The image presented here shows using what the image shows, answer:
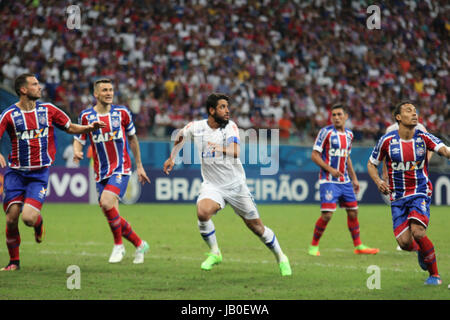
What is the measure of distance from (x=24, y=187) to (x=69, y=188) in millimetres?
11299

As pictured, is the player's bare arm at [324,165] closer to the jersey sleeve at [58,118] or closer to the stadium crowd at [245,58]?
the jersey sleeve at [58,118]

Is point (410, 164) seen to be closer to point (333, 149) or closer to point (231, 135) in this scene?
point (231, 135)

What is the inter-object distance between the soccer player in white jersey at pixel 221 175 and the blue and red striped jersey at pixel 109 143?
124 centimetres

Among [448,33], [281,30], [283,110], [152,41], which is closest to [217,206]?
[283,110]

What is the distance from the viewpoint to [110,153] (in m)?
9.59

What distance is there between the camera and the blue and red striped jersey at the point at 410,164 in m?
7.83

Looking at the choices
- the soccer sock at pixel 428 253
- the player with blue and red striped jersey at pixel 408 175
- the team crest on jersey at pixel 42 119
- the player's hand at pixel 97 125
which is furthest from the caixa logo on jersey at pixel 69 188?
the soccer sock at pixel 428 253

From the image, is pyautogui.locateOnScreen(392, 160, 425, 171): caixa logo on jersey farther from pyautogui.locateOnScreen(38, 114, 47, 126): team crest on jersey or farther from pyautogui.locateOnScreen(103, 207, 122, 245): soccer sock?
pyautogui.locateOnScreen(38, 114, 47, 126): team crest on jersey

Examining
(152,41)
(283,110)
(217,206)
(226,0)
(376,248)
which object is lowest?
(376,248)

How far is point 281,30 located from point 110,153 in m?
17.1

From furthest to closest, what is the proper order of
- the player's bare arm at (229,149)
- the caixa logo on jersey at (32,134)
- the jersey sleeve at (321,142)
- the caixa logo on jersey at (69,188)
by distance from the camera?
the caixa logo on jersey at (69,188), the jersey sleeve at (321,142), the caixa logo on jersey at (32,134), the player's bare arm at (229,149)
